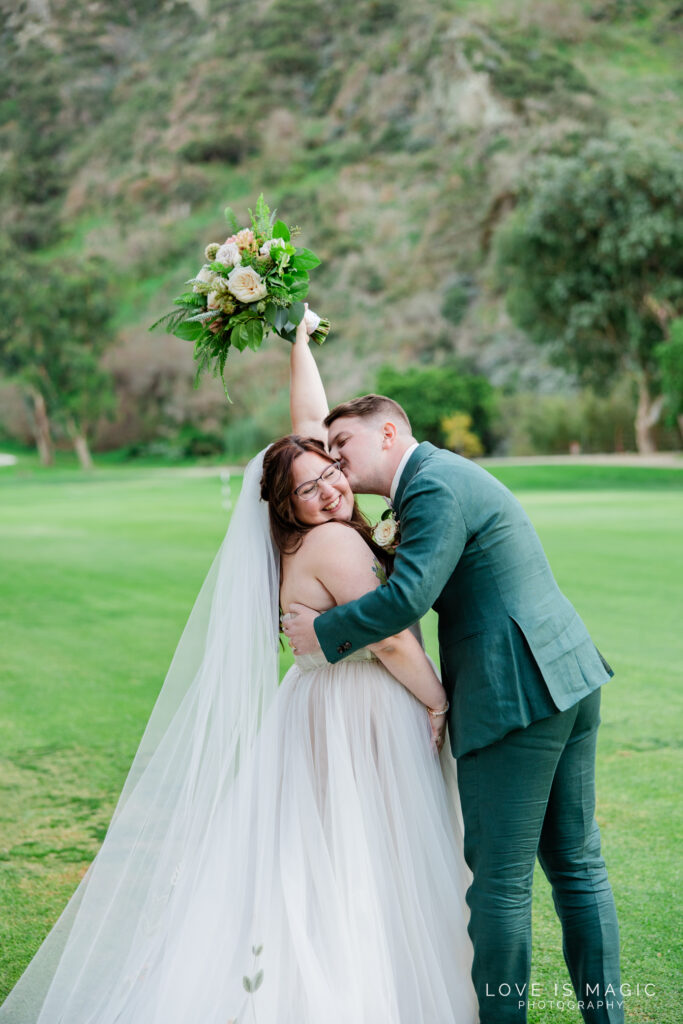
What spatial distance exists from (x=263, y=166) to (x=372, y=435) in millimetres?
86595

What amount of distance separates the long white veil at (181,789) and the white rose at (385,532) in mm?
418

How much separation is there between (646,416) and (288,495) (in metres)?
36.1

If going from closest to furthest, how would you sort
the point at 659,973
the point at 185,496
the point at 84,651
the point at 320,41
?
the point at 659,973 → the point at 84,651 → the point at 185,496 → the point at 320,41

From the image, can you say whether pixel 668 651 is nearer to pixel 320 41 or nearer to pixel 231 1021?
pixel 231 1021

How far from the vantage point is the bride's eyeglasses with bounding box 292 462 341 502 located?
8.92 ft

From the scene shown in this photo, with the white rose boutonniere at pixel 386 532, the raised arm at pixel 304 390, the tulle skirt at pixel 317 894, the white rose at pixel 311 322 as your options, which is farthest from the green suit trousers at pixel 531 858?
the white rose at pixel 311 322

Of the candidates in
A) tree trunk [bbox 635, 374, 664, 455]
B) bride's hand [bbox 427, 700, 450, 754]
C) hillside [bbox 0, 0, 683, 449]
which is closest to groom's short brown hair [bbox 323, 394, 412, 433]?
bride's hand [bbox 427, 700, 450, 754]

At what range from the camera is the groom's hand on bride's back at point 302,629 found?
9.09 feet

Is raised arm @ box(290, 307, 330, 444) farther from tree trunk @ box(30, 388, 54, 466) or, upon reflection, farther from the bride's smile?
tree trunk @ box(30, 388, 54, 466)

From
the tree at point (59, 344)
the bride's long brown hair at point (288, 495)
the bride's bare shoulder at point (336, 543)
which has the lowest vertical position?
the bride's bare shoulder at point (336, 543)

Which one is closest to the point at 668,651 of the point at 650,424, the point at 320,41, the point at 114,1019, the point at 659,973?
the point at 659,973

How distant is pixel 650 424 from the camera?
36.8m

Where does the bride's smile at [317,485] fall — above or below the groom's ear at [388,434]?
below

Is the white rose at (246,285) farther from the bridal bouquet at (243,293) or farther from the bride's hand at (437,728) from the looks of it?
the bride's hand at (437,728)
